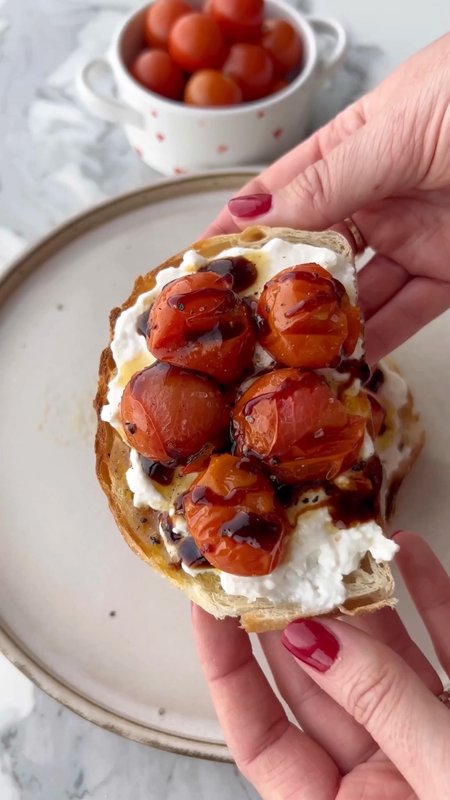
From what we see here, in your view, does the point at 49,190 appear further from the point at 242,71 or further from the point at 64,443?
the point at 64,443

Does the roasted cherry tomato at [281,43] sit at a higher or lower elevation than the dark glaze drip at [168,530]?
higher

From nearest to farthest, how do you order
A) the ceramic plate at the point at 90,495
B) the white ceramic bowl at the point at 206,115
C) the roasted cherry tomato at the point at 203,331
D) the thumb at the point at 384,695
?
the thumb at the point at 384,695
the roasted cherry tomato at the point at 203,331
the ceramic plate at the point at 90,495
the white ceramic bowl at the point at 206,115

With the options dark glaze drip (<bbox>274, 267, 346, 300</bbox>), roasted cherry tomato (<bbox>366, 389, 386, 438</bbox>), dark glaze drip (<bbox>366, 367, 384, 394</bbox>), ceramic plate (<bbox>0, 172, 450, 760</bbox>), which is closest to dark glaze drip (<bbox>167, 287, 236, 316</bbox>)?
dark glaze drip (<bbox>274, 267, 346, 300</bbox>)

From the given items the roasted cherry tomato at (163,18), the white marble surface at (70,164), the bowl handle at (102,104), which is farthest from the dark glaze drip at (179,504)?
the roasted cherry tomato at (163,18)

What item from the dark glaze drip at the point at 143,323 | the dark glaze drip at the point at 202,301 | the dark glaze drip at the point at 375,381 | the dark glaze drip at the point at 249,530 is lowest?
the dark glaze drip at the point at 375,381

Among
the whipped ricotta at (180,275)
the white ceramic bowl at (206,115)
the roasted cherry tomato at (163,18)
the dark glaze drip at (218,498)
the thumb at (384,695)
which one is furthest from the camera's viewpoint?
the roasted cherry tomato at (163,18)

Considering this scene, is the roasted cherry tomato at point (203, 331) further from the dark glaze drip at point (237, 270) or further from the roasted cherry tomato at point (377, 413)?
the roasted cherry tomato at point (377, 413)

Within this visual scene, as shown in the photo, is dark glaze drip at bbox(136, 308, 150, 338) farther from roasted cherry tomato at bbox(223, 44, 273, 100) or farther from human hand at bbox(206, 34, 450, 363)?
roasted cherry tomato at bbox(223, 44, 273, 100)
